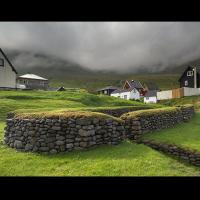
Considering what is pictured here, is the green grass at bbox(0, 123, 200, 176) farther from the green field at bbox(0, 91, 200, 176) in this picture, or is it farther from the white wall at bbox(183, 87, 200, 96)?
the white wall at bbox(183, 87, 200, 96)

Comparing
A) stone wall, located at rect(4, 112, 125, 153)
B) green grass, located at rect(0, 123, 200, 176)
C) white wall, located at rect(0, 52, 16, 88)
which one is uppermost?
white wall, located at rect(0, 52, 16, 88)

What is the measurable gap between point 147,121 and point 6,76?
4252 centimetres

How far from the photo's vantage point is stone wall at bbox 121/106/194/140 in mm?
17797

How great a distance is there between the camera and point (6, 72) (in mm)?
56500

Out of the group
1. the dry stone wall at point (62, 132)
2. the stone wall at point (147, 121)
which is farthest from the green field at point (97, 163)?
the stone wall at point (147, 121)

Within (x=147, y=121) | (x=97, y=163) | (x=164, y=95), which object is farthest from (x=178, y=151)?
(x=164, y=95)

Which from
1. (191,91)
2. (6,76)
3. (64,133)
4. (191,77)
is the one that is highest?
(191,77)

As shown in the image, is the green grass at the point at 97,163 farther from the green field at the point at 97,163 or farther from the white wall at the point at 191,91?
the white wall at the point at 191,91

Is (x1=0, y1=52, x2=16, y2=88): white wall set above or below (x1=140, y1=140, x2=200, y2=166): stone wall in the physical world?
above

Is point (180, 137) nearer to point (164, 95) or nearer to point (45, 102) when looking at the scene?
point (45, 102)

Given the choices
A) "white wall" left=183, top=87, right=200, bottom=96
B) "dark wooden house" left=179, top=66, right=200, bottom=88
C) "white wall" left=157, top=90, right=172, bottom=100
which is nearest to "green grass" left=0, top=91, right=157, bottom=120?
"white wall" left=183, top=87, right=200, bottom=96

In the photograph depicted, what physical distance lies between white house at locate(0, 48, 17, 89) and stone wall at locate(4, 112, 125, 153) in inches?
1686
